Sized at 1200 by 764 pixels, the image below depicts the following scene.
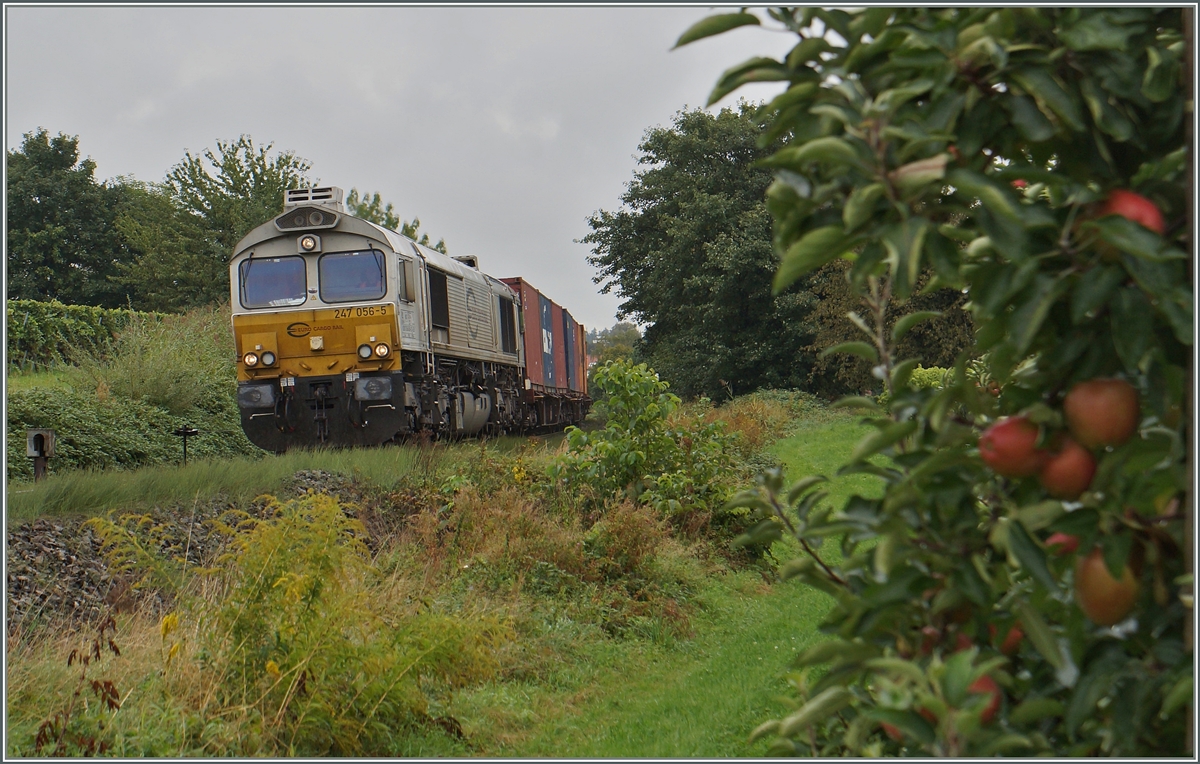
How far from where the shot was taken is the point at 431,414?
1522 cm

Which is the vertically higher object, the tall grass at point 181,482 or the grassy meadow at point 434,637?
the tall grass at point 181,482

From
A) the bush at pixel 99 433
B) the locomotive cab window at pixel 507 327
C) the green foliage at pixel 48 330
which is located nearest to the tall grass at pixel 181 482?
the bush at pixel 99 433

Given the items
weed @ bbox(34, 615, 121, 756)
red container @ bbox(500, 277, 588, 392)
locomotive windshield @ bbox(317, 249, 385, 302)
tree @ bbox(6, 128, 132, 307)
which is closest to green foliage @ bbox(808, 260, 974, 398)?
red container @ bbox(500, 277, 588, 392)

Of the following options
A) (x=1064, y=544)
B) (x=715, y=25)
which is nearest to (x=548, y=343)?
(x=715, y=25)

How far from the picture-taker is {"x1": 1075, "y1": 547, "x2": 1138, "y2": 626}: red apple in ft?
4.31

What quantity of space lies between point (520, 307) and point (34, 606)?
18.0 meters

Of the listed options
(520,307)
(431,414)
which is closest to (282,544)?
(431,414)

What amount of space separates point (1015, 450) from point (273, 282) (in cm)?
1449

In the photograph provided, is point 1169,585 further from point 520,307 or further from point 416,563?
point 520,307

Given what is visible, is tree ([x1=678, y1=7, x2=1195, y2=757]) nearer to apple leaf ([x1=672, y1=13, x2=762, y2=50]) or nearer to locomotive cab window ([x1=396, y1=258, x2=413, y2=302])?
apple leaf ([x1=672, y1=13, x2=762, y2=50])

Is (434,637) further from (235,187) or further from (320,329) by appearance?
(235,187)

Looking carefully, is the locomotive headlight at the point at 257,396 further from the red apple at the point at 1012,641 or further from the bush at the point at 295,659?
the red apple at the point at 1012,641

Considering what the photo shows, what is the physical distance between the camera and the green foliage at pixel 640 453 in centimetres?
861

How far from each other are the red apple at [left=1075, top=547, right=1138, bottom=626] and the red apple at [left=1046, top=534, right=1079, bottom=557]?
6 cm
